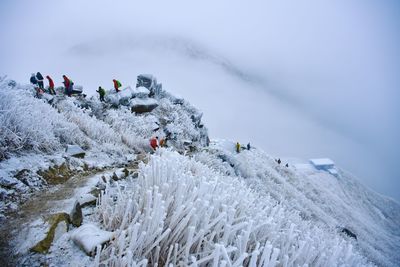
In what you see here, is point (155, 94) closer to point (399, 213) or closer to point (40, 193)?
point (40, 193)

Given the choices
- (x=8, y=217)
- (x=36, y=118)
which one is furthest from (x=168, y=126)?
(x=8, y=217)

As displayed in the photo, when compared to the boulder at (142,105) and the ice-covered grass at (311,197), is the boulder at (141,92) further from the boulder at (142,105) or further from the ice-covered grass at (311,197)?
the ice-covered grass at (311,197)

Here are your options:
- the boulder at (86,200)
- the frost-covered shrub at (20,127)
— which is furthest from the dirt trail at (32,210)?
the frost-covered shrub at (20,127)

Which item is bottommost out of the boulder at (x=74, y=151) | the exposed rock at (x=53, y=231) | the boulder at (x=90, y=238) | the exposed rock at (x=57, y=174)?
the exposed rock at (x=57, y=174)

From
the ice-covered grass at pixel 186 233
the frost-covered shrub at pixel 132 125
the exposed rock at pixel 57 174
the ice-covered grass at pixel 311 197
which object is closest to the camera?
the ice-covered grass at pixel 186 233

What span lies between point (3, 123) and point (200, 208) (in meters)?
3.24

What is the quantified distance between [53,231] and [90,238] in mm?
411

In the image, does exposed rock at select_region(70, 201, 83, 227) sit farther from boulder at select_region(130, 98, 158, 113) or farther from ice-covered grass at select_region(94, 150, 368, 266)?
boulder at select_region(130, 98, 158, 113)

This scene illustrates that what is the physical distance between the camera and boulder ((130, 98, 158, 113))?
38.1ft

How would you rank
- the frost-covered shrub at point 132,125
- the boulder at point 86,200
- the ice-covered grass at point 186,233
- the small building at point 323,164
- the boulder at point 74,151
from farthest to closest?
the small building at point 323,164, the frost-covered shrub at point 132,125, the boulder at point 74,151, the boulder at point 86,200, the ice-covered grass at point 186,233

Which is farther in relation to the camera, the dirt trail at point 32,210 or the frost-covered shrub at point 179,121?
the frost-covered shrub at point 179,121

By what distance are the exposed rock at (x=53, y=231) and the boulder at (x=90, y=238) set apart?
0.17 meters

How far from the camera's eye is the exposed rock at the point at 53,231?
6.05 feet

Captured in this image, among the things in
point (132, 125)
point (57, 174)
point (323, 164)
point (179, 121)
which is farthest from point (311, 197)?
point (323, 164)
